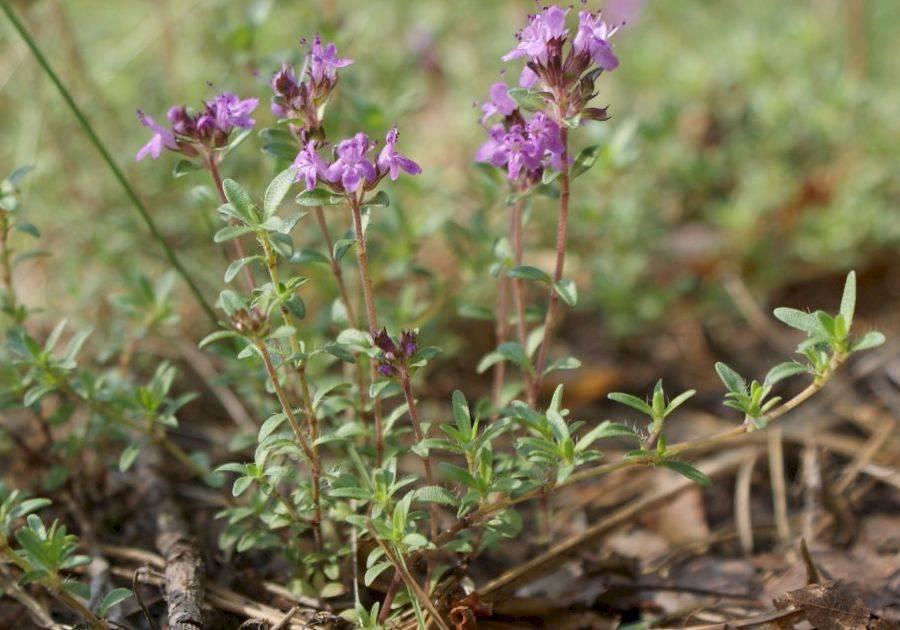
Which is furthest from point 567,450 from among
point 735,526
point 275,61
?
point 275,61

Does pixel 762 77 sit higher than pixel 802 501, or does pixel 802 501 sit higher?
pixel 762 77

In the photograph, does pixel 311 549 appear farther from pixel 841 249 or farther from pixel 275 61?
pixel 841 249

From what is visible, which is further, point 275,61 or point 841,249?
point 841,249

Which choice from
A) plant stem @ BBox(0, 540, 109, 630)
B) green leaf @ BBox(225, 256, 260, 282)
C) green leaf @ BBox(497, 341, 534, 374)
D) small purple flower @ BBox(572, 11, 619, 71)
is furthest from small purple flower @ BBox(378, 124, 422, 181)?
plant stem @ BBox(0, 540, 109, 630)

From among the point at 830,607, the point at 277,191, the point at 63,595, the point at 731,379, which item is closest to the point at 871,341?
the point at 731,379

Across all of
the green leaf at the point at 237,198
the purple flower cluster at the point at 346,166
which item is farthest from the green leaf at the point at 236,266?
the purple flower cluster at the point at 346,166

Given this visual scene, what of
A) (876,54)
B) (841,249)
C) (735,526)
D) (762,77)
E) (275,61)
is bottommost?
(735,526)

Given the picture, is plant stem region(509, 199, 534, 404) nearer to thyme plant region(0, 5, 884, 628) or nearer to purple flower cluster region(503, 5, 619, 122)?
thyme plant region(0, 5, 884, 628)
